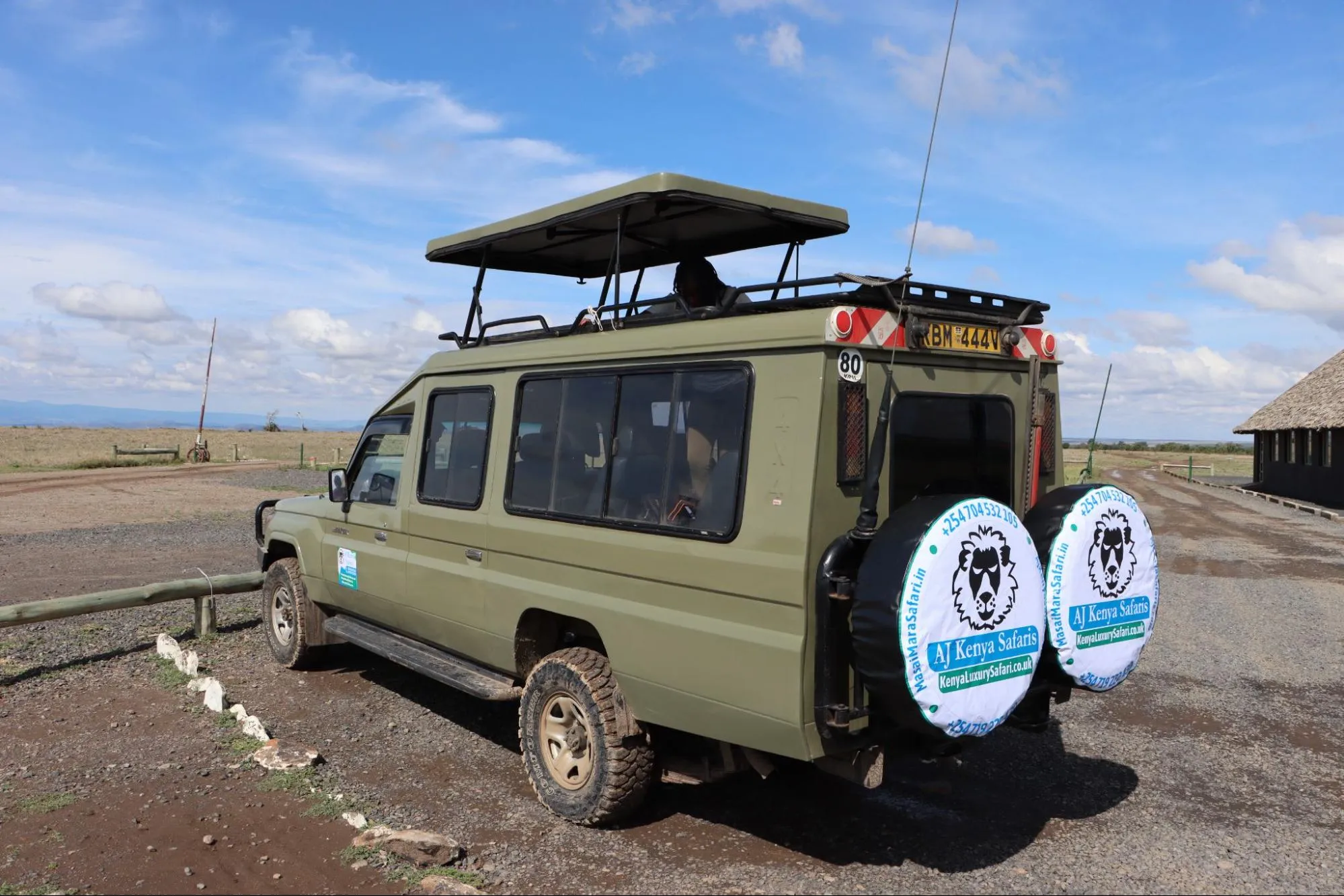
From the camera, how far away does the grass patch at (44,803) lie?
4820 mm

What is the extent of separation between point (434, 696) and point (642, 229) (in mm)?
3706

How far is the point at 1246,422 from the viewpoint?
119 feet

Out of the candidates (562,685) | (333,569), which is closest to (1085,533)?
(562,685)

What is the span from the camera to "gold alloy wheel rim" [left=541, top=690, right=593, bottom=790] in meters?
4.78

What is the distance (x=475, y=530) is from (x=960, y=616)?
299cm

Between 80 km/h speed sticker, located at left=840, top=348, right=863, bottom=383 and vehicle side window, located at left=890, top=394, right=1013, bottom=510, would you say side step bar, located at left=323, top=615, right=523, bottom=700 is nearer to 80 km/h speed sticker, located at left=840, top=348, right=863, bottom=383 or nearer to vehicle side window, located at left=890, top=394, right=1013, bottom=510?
vehicle side window, located at left=890, top=394, right=1013, bottom=510

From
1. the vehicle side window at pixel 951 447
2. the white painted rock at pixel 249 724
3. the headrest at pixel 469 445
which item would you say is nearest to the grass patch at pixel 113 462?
the white painted rock at pixel 249 724

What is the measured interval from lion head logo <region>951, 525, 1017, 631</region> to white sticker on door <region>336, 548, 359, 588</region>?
456 centimetres

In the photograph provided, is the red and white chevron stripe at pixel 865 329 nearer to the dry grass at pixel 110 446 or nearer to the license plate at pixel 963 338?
the license plate at pixel 963 338

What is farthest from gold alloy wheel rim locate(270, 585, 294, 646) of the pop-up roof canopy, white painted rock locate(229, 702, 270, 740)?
the pop-up roof canopy

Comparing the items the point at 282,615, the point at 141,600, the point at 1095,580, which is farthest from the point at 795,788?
the point at 141,600

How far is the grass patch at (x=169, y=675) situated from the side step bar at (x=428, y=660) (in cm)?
112

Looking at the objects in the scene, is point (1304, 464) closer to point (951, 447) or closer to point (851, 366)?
point (951, 447)

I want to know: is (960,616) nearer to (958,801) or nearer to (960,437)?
(960,437)
